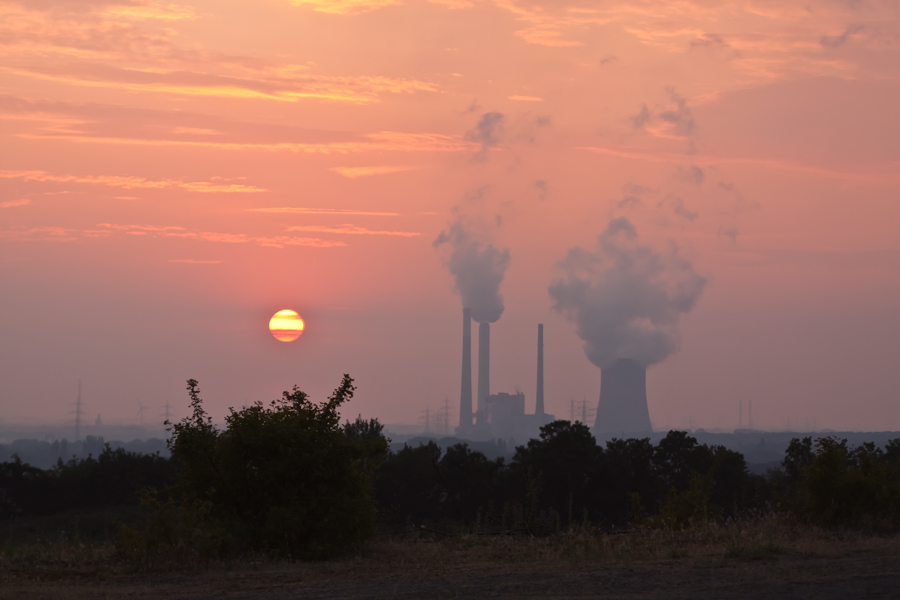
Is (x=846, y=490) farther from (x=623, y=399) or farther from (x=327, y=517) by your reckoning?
(x=623, y=399)

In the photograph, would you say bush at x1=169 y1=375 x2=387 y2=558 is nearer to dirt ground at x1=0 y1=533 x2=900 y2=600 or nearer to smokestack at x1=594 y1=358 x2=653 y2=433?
dirt ground at x1=0 y1=533 x2=900 y2=600

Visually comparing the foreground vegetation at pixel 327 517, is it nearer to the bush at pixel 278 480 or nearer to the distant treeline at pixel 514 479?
the bush at pixel 278 480

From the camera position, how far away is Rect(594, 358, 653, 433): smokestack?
5438 inches

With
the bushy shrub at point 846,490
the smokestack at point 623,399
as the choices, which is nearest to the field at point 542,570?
the bushy shrub at point 846,490

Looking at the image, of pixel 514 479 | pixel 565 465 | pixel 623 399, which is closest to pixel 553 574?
pixel 514 479

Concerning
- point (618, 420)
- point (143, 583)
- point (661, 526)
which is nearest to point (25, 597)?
point (143, 583)

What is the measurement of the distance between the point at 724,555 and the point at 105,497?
32.0 m

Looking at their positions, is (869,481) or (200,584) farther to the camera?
(869,481)

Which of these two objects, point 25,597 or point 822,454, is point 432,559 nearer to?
point 25,597

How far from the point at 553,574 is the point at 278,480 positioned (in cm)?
573

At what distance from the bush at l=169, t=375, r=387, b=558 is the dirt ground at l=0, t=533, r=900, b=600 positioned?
0.76 meters

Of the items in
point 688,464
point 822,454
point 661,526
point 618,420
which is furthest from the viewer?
point 618,420

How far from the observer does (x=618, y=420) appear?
153 m

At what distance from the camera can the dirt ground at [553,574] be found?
10.1m
